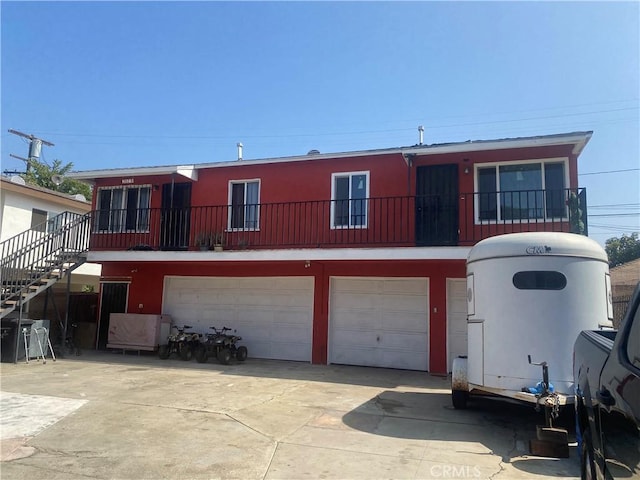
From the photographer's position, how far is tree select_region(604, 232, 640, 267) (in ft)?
129

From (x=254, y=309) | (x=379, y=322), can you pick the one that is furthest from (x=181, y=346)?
(x=379, y=322)

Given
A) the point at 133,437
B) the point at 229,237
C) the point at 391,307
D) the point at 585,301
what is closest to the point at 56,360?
the point at 229,237

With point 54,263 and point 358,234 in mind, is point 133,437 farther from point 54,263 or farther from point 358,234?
point 54,263

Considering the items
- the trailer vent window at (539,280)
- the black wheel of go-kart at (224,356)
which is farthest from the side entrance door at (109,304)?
the trailer vent window at (539,280)

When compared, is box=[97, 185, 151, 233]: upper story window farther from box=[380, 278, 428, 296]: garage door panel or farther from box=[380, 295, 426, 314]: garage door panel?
box=[380, 295, 426, 314]: garage door panel

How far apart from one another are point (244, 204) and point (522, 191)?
7635 mm

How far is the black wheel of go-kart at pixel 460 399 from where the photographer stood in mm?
7961

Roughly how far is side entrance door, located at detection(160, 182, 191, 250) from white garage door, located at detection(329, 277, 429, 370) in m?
5.03

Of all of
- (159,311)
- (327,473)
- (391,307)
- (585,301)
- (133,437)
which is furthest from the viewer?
(159,311)

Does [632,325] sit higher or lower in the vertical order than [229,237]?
lower

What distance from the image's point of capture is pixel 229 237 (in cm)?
1433

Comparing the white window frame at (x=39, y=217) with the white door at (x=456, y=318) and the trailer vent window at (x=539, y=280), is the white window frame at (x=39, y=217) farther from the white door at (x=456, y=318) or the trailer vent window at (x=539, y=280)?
the trailer vent window at (x=539, y=280)

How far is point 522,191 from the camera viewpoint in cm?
1111

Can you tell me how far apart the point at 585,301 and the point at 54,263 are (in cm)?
1356
